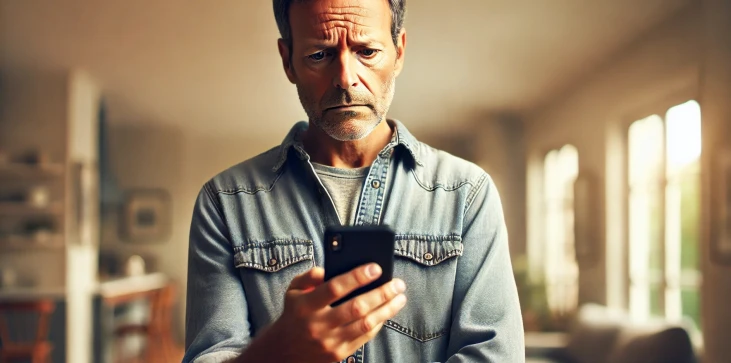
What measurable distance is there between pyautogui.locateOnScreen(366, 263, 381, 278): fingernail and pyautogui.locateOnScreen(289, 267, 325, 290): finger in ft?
0.18

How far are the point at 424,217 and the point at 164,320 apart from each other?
282 centimetres

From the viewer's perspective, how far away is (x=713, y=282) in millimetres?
2781

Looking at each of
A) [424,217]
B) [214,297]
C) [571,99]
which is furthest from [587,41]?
[214,297]

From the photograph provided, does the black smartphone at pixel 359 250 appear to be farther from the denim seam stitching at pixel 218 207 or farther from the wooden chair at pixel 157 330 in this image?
the wooden chair at pixel 157 330

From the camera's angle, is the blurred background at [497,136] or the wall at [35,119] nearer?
the blurred background at [497,136]

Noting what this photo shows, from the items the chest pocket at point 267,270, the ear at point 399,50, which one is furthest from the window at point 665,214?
the chest pocket at point 267,270

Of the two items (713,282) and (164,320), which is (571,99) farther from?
(164,320)

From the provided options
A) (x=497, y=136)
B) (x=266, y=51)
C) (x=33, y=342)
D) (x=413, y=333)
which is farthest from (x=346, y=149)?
(x=33, y=342)

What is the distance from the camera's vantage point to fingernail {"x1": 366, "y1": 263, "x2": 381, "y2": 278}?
2.50 feet

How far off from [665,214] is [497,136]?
2.75 ft

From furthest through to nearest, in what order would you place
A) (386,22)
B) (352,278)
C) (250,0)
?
(250,0) → (386,22) → (352,278)

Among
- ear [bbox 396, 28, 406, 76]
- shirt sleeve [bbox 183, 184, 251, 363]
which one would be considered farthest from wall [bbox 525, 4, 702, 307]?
shirt sleeve [bbox 183, 184, 251, 363]

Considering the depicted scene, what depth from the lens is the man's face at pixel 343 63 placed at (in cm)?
104

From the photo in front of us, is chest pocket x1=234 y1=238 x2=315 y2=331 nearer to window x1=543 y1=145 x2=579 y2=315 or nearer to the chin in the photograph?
the chin
